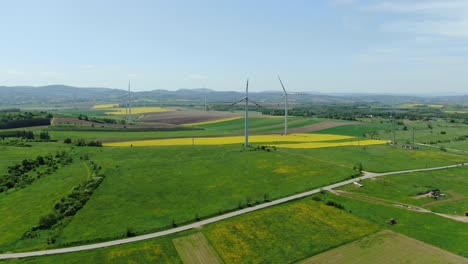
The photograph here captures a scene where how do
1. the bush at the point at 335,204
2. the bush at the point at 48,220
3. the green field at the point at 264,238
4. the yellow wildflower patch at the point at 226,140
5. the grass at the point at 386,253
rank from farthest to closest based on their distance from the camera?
the yellow wildflower patch at the point at 226,140, the bush at the point at 335,204, the bush at the point at 48,220, the green field at the point at 264,238, the grass at the point at 386,253

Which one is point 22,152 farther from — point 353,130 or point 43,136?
point 353,130

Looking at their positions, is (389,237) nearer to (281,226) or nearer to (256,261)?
(281,226)

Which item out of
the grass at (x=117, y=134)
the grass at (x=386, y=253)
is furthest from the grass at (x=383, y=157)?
the grass at (x=117, y=134)

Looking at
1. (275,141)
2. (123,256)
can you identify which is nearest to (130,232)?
Answer: (123,256)

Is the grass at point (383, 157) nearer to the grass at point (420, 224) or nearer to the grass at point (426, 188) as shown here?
the grass at point (426, 188)

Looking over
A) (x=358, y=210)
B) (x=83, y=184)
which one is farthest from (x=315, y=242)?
(x=83, y=184)

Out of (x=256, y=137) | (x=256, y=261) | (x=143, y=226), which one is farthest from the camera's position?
(x=256, y=137)

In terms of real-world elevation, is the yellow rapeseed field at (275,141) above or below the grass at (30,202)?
above
